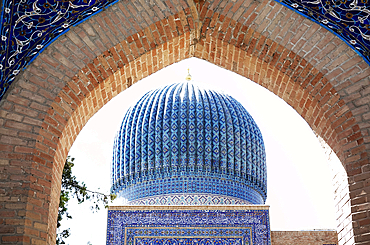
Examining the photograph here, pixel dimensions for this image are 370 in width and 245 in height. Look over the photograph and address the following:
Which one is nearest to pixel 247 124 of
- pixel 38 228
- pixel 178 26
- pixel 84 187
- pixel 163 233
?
pixel 163 233

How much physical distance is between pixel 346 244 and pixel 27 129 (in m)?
2.06

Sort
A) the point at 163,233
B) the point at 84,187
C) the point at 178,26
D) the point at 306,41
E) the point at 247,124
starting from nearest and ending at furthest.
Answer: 1. the point at 306,41
2. the point at 178,26
3. the point at 84,187
4. the point at 163,233
5. the point at 247,124

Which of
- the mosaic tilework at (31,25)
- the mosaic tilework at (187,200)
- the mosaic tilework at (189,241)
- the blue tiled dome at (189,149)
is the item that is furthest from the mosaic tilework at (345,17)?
the blue tiled dome at (189,149)

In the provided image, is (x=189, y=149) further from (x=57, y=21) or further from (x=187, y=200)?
(x=57, y=21)

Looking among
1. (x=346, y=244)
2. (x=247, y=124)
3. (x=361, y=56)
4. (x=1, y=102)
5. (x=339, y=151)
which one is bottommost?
(x=346, y=244)

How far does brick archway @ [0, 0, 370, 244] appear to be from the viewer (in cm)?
320

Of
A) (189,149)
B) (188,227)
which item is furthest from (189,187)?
(188,227)

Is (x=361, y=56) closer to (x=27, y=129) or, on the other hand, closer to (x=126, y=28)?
(x=126, y=28)

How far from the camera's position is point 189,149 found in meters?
12.2

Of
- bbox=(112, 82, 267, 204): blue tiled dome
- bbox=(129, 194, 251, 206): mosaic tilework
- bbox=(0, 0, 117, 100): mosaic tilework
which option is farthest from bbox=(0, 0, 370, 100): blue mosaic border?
bbox=(112, 82, 267, 204): blue tiled dome

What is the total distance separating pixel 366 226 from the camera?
10.4 feet

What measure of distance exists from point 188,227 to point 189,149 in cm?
218

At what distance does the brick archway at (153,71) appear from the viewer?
3195mm

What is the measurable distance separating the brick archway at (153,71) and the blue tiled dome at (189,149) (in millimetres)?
7761
